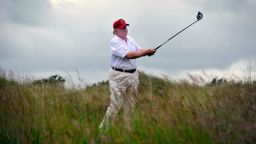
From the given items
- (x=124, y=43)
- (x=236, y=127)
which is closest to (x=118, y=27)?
(x=124, y=43)

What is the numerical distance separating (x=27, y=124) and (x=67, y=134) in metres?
1.04

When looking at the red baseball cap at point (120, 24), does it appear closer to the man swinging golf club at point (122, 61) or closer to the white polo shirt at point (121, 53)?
the man swinging golf club at point (122, 61)

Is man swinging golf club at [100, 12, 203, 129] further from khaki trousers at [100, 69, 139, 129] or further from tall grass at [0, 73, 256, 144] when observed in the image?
tall grass at [0, 73, 256, 144]

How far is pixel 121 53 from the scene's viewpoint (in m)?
12.0

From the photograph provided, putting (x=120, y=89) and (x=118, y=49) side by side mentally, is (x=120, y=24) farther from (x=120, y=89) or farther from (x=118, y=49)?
(x=120, y=89)

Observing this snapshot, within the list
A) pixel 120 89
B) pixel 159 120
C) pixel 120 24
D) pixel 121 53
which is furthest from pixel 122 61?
pixel 159 120

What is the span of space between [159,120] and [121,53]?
Answer: 3.26 m

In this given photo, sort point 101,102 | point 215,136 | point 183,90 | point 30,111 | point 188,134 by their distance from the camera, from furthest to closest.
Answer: point 101,102 < point 30,111 < point 183,90 < point 188,134 < point 215,136

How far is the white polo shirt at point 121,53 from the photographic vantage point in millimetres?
12047

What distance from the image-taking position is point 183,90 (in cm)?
979

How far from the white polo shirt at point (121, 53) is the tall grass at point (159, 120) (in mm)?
850

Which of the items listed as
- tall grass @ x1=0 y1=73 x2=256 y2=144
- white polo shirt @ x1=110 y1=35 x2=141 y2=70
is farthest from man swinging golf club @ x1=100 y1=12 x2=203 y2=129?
tall grass @ x1=0 y1=73 x2=256 y2=144

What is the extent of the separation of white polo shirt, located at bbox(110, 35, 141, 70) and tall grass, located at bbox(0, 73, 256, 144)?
85cm

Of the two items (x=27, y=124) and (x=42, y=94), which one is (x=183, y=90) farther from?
(x=42, y=94)
